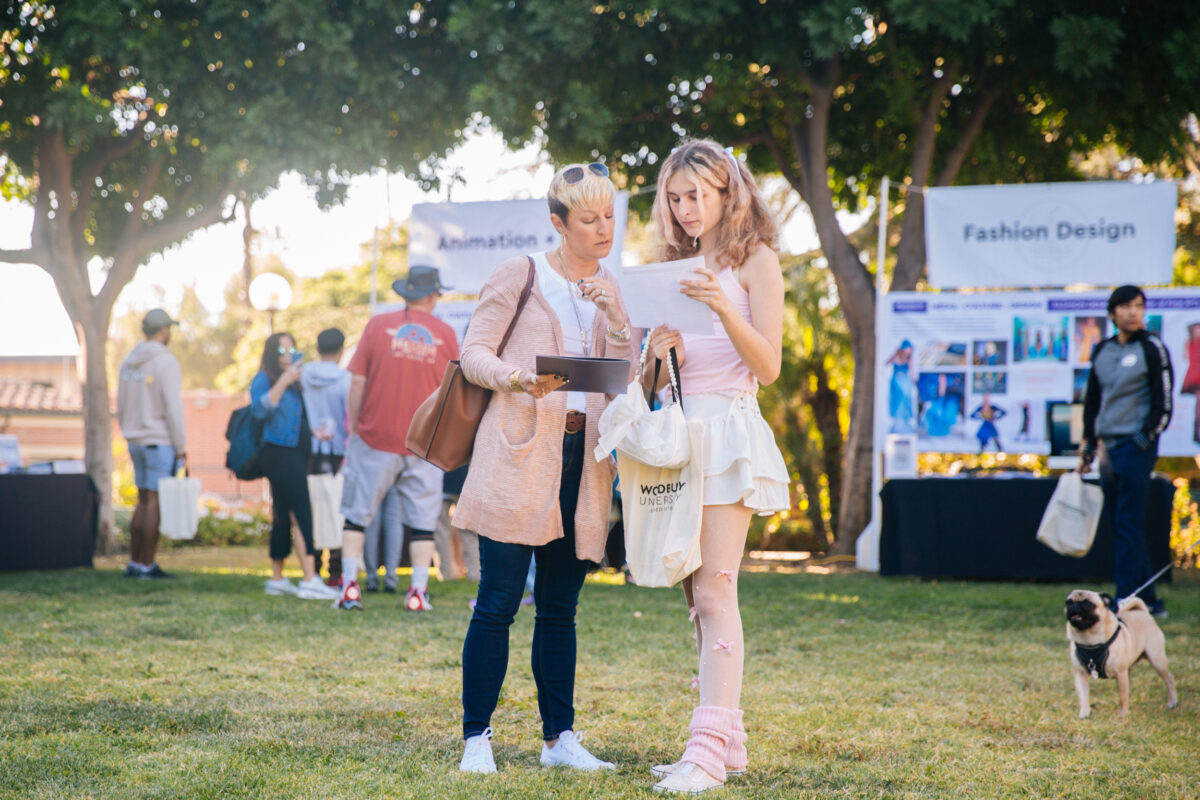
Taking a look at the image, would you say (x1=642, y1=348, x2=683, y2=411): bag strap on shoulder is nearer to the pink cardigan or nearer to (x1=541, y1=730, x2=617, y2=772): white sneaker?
the pink cardigan

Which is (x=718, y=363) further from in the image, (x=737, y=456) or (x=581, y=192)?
(x=581, y=192)

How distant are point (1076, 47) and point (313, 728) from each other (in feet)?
26.2

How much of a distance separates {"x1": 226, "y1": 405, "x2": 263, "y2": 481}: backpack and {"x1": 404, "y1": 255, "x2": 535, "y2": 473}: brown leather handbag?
470 centimetres

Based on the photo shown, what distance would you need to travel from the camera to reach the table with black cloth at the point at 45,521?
8906 mm

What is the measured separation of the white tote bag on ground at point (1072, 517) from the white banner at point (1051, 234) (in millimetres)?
3276

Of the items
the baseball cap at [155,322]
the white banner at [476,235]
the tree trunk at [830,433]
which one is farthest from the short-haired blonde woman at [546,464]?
the tree trunk at [830,433]

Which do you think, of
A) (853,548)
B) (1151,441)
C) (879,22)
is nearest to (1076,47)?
(879,22)

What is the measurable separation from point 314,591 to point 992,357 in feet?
18.3

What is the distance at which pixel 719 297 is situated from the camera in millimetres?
→ 2818

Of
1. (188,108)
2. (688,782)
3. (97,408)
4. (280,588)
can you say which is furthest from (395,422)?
(97,408)

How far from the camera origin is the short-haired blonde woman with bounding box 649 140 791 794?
9.70 ft

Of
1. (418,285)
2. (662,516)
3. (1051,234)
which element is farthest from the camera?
(1051,234)

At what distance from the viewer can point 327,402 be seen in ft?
26.0

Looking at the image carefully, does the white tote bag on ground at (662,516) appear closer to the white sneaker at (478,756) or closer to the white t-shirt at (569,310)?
the white t-shirt at (569,310)
